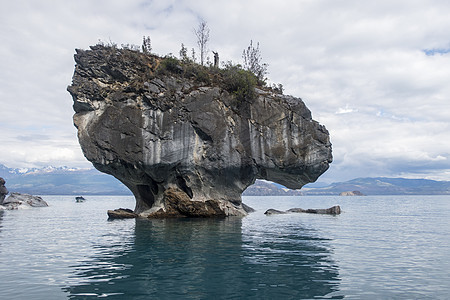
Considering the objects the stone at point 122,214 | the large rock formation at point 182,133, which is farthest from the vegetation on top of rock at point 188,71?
the stone at point 122,214

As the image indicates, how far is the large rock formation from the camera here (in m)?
33.2

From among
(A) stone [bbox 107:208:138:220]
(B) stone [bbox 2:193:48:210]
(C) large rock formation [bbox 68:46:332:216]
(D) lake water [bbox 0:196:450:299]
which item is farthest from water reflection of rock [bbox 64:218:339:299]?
(B) stone [bbox 2:193:48:210]

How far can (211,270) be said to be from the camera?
13.8 m

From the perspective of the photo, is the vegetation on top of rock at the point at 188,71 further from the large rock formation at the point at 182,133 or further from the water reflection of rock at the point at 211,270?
the water reflection of rock at the point at 211,270

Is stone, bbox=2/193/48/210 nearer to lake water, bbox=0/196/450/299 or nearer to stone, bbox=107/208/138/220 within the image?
stone, bbox=107/208/138/220

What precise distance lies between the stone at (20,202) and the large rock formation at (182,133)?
110 feet

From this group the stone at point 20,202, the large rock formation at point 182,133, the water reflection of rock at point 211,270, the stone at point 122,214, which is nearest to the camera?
the water reflection of rock at point 211,270

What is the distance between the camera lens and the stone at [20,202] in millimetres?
59000

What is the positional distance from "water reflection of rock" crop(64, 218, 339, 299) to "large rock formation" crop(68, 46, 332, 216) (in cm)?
1284

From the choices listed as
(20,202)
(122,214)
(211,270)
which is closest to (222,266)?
(211,270)

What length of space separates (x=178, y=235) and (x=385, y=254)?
12.6 m

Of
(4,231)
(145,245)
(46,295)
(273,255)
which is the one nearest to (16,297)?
(46,295)

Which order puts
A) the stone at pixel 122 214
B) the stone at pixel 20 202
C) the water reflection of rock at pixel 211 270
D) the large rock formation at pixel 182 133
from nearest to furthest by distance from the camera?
the water reflection of rock at pixel 211 270
the large rock formation at pixel 182 133
the stone at pixel 122 214
the stone at pixel 20 202

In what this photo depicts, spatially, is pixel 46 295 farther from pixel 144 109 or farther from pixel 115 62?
pixel 115 62
